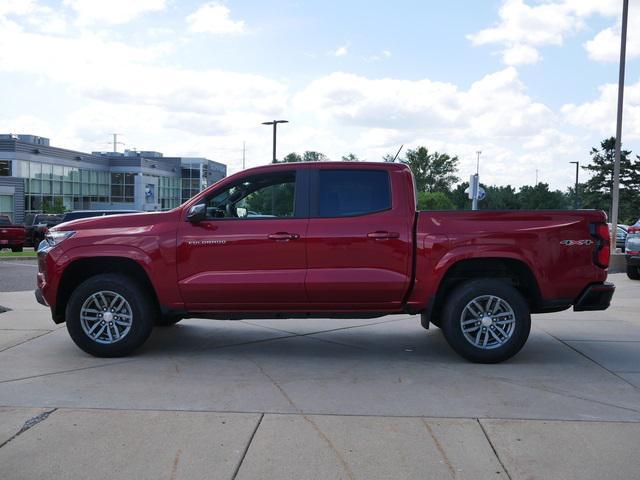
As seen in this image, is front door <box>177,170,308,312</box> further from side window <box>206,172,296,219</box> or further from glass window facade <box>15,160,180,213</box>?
glass window facade <box>15,160,180,213</box>

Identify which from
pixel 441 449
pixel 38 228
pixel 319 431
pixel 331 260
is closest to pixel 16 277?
pixel 331 260

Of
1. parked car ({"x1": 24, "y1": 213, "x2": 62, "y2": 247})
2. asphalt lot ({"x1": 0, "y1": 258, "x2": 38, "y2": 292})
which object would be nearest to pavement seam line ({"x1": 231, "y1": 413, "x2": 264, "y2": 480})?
asphalt lot ({"x1": 0, "y1": 258, "x2": 38, "y2": 292})

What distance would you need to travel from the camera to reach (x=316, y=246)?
259 inches

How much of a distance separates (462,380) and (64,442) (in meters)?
3.36

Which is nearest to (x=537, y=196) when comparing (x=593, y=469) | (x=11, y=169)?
(x=11, y=169)

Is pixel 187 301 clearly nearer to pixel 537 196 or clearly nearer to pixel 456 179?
pixel 537 196

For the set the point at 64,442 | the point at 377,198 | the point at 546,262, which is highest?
the point at 377,198

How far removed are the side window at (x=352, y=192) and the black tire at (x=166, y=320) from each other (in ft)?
7.91

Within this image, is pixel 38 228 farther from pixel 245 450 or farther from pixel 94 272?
pixel 245 450

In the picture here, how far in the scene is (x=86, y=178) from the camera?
216 ft

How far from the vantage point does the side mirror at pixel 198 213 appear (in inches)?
259

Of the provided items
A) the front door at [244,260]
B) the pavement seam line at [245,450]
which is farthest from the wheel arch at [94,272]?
the pavement seam line at [245,450]

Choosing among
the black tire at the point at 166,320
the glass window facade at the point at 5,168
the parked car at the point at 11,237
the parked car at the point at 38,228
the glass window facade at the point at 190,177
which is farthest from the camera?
the glass window facade at the point at 190,177

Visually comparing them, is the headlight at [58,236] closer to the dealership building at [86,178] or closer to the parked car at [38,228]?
the parked car at [38,228]
